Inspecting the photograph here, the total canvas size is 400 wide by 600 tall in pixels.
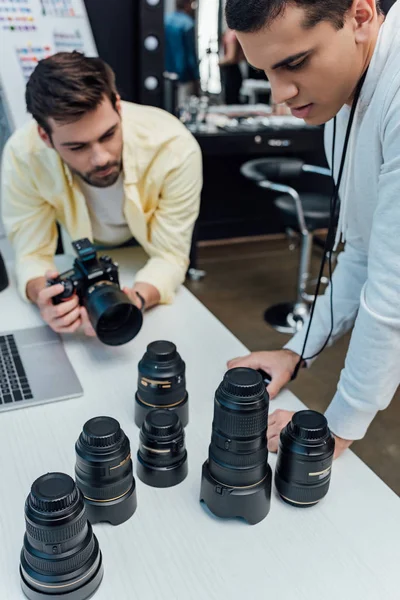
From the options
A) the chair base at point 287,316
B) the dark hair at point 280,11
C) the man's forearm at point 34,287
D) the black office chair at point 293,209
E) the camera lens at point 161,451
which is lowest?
the chair base at point 287,316

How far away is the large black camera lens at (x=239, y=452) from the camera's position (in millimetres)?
671

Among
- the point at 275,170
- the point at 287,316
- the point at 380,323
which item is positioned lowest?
the point at 287,316

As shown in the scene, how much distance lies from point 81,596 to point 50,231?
3.18 feet

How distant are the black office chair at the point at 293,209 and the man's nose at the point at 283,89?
1606mm

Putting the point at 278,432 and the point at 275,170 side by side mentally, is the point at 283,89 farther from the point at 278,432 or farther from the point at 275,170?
the point at 275,170

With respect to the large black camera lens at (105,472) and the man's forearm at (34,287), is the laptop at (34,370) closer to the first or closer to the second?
the man's forearm at (34,287)

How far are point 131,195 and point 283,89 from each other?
2.13 ft

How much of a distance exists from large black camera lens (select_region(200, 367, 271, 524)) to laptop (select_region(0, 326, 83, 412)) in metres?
0.34

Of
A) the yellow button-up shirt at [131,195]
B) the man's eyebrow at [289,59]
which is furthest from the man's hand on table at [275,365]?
the man's eyebrow at [289,59]

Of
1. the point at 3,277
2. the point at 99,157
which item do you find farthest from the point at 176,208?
the point at 3,277

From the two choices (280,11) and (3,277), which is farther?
(3,277)

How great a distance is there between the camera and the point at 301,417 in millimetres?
741

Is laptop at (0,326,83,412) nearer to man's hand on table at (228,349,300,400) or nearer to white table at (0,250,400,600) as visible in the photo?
white table at (0,250,400,600)

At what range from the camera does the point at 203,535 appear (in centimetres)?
70
